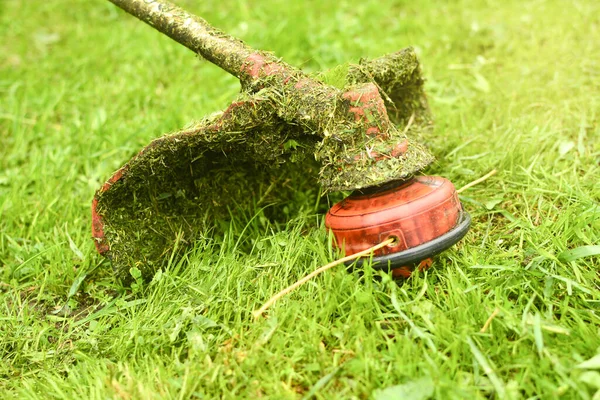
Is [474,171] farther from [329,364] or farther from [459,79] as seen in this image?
[329,364]

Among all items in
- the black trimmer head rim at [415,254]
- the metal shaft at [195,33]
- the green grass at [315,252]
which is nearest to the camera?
the green grass at [315,252]

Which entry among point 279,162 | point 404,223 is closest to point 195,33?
point 279,162

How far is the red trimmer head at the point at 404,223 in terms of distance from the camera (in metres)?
1.85

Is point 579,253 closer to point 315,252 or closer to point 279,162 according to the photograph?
point 315,252

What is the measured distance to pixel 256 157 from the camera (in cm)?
210

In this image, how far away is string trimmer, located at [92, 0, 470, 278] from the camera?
6.18 feet

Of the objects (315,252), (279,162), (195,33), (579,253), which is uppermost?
(195,33)

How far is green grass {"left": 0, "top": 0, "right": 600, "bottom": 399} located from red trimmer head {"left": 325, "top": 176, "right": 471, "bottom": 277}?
10 centimetres

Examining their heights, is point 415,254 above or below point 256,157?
below

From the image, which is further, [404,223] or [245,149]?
[245,149]

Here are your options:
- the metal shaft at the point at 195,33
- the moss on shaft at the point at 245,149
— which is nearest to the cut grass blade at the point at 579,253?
the moss on shaft at the point at 245,149

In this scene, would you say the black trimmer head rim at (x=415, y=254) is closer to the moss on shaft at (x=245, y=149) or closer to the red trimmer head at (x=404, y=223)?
the red trimmer head at (x=404, y=223)

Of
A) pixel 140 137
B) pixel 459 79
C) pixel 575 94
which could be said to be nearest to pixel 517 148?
pixel 575 94

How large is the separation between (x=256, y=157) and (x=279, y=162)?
91 mm
